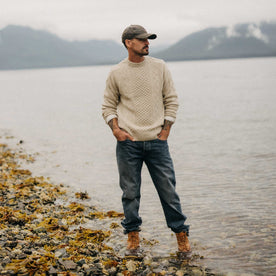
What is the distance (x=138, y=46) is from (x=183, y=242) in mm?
3376

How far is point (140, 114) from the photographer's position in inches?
224

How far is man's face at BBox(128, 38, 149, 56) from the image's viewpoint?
18.3 feet

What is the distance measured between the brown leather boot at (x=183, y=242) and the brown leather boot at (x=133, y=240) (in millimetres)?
713

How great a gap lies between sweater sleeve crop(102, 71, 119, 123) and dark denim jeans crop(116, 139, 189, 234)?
0.45 meters

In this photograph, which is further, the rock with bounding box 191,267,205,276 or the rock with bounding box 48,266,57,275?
the rock with bounding box 191,267,205,276

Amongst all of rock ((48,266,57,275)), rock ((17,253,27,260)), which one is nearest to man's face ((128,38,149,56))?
rock ((48,266,57,275))

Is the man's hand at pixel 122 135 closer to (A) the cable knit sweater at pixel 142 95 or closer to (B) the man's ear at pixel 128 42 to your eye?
(A) the cable knit sweater at pixel 142 95

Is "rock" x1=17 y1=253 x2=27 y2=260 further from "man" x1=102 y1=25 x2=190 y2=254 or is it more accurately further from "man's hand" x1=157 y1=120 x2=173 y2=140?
"man's hand" x1=157 y1=120 x2=173 y2=140

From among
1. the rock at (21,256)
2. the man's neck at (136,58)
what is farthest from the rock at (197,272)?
the man's neck at (136,58)

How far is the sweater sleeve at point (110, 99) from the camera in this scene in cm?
577

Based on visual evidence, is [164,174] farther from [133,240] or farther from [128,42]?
[128,42]

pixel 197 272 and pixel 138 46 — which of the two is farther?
pixel 197 272

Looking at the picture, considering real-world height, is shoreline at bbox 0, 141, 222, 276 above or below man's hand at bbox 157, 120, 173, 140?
below

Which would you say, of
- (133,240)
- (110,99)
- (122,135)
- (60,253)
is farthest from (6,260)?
(110,99)
